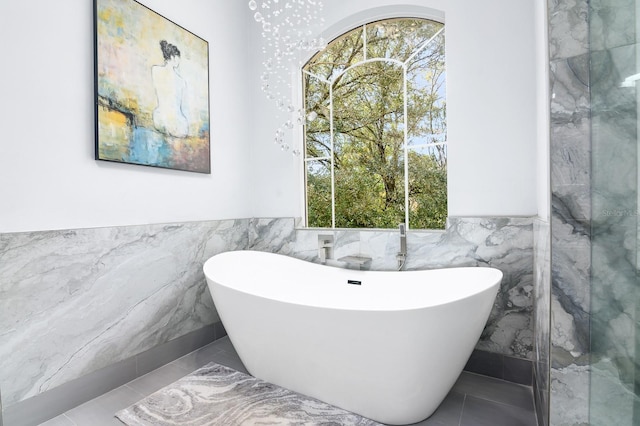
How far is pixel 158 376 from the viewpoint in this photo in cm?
187

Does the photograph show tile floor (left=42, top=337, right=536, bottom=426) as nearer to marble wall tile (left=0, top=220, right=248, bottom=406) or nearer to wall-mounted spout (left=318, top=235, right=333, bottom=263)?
marble wall tile (left=0, top=220, right=248, bottom=406)

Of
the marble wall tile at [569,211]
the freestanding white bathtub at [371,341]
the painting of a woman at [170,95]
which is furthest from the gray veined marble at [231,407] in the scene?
the painting of a woman at [170,95]

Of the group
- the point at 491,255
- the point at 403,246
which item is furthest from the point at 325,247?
the point at 491,255

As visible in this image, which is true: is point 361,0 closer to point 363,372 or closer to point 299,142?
point 299,142

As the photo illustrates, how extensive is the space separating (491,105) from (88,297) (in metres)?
2.55

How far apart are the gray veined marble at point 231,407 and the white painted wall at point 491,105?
1386 millimetres

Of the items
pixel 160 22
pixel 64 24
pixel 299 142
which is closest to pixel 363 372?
pixel 299 142

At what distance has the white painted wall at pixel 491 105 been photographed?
5.81ft

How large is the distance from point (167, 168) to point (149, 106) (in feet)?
1.32

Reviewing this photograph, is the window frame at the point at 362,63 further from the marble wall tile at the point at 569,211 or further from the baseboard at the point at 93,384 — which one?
the baseboard at the point at 93,384

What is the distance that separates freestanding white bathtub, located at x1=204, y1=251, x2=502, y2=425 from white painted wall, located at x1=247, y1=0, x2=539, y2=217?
53 cm

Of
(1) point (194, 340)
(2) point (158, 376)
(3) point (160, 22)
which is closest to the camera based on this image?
(2) point (158, 376)

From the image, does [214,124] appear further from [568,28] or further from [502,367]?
[502,367]

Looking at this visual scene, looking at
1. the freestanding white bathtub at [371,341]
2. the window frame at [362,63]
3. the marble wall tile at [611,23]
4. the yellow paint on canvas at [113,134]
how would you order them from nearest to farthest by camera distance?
the marble wall tile at [611,23] → the freestanding white bathtub at [371,341] → the yellow paint on canvas at [113,134] → the window frame at [362,63]
